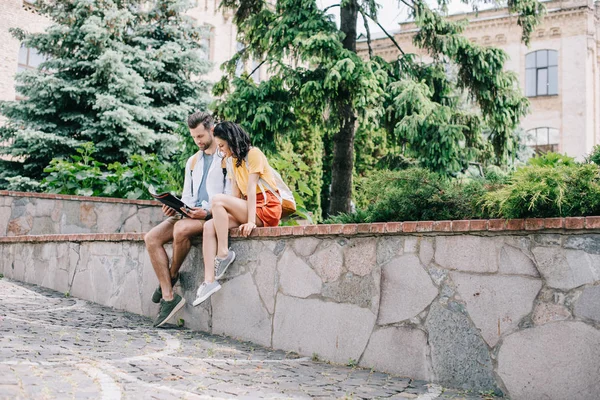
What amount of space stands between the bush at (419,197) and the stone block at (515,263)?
1.38 feet

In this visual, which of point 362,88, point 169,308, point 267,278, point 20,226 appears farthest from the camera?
point 20,226

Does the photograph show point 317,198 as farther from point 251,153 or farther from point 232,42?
point 232,42

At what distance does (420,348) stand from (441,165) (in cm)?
548

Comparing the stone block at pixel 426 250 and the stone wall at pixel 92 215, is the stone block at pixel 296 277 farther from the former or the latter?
the stone wall at pixel 92 215

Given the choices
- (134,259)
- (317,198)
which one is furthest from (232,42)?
(134,259)

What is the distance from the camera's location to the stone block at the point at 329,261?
4566 millimetres

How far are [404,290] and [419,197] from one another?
676 mm

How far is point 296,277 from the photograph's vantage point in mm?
4840

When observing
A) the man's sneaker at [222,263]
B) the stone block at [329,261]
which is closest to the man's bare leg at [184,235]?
the man's sneaker at [222,263]

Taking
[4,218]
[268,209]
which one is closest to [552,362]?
[268,209]

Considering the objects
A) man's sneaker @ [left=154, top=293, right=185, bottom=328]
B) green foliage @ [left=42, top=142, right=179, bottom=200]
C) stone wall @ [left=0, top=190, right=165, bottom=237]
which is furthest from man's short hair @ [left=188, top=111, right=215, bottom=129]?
green foliage @ [left=42, top=142, right=179, bottom=200]

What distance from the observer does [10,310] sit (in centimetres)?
588

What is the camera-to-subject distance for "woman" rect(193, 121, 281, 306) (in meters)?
5.09

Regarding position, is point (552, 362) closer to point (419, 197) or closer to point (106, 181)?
point (419, 197)
